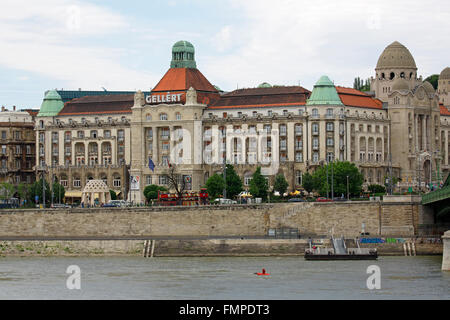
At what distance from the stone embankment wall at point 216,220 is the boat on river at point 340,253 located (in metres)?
15.5

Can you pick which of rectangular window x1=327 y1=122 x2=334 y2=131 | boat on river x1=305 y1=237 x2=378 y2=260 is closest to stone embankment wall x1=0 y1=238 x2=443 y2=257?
boat on river x1=305 y1=237 x2=378 y2=260

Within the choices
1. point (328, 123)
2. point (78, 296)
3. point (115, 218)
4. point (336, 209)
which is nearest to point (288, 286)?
point (78, 296)

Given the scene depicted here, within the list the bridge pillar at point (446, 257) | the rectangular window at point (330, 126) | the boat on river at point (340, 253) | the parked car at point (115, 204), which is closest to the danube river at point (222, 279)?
the bridge pillar at point (446, 257)

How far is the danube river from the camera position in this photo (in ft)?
346

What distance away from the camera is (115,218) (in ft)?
543

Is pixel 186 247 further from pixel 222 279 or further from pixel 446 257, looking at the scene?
pixel 446 257

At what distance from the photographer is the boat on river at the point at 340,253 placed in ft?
437

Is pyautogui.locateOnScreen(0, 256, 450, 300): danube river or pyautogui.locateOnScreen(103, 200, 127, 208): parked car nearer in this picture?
pyautogui.locateOnScreen(0, 256, 450, 300): danube river

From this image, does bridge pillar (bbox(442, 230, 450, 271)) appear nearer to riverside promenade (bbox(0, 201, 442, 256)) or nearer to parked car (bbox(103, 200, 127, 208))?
riverside promenade (bbox(0, 201, 442, 256))

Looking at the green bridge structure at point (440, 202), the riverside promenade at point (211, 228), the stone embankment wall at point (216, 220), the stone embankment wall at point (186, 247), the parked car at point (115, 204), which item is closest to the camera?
the green bridge structure at point (440, 202)

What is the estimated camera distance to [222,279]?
116m

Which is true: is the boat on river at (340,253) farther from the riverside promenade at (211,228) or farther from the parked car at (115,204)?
the parked car at (115,204)

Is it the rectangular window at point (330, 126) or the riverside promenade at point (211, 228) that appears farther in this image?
the rectangular window at point (330, 126)

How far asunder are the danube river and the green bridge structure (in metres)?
6.50
